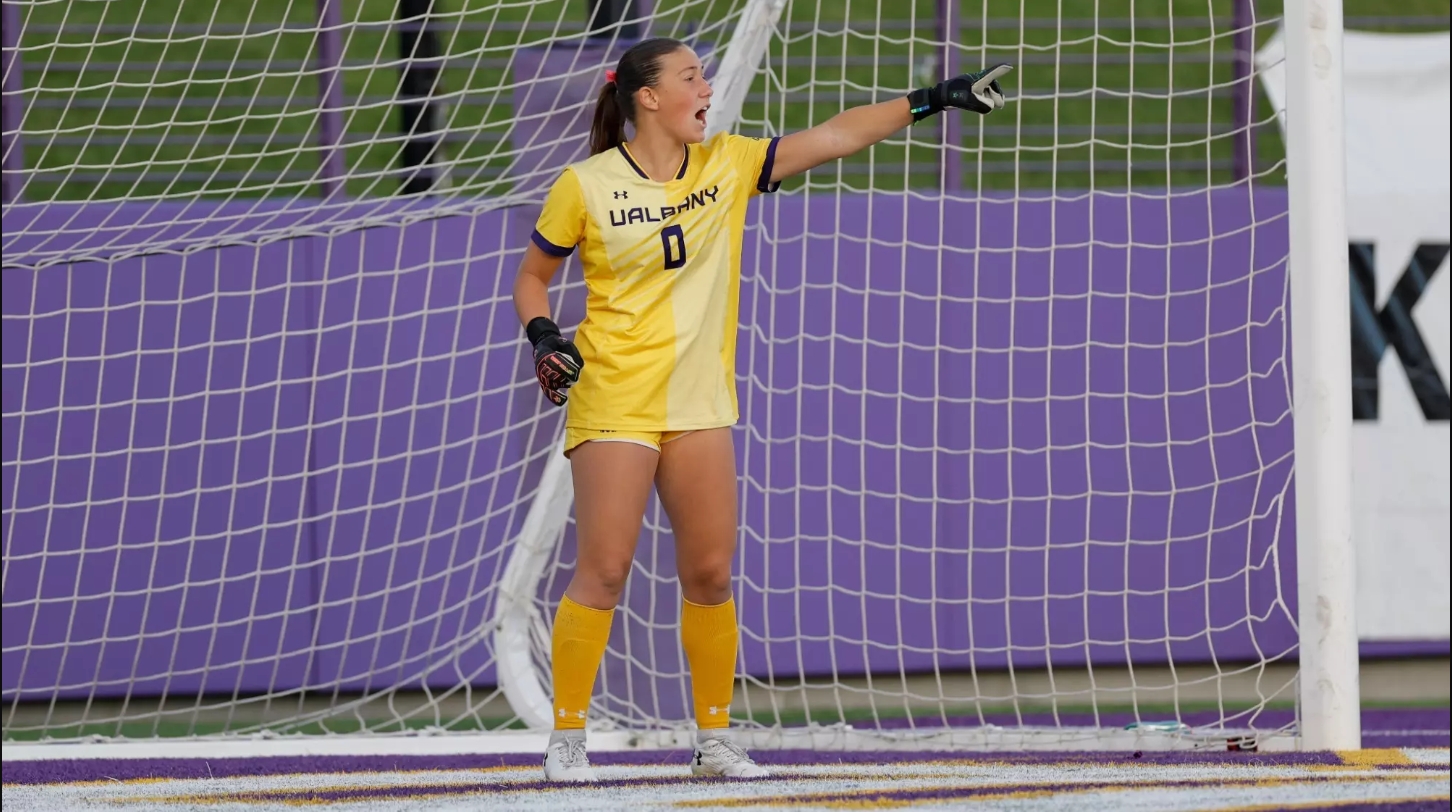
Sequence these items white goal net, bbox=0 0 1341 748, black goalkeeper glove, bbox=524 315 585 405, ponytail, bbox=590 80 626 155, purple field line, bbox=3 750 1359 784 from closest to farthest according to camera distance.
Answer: black goalkeeper glove, bbox=524 315 585 405 → ponytail, bbox=590 80 626 155 → purple field line, bbox=3 750 1359 784 → white goal net, bbox=0 0 1341 748

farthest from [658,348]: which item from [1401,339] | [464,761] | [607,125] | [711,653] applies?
[1401,339]

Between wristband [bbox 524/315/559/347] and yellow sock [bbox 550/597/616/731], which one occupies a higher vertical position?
wristband [bbox 524/315/559/347]

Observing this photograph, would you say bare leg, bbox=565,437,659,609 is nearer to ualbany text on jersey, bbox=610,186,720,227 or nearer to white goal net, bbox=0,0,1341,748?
ualbany text on jersey, bbox=610,186,720,227

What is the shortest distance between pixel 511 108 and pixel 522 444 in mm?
2952

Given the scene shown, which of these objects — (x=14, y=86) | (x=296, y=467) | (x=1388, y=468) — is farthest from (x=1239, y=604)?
(x=14, y=86)

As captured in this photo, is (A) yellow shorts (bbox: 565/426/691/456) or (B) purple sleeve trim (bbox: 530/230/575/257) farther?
(B) purple sleeve trim (bbox: 530/230/575/257)

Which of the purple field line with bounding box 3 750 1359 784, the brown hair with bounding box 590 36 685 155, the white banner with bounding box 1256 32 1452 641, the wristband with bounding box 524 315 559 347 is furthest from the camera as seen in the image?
the white banner with bounding box 1256 32 1452 641

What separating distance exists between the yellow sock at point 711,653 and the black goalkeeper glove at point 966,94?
1028mm

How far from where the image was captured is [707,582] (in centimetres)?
326

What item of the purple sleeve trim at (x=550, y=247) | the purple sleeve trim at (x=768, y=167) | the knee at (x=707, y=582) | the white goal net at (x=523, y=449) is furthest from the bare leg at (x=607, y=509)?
the white goal net at (x=523, y=449)

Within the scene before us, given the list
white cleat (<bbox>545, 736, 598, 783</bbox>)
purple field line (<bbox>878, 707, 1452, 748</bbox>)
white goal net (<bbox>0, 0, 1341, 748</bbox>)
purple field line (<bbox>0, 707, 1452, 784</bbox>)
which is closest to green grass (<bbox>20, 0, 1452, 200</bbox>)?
white goal net (<bbox>0, 0, 1341, 748</bbox>)

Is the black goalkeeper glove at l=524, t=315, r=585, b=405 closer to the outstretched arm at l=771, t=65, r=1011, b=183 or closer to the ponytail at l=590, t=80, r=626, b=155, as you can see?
the ponytail at l=590, t=80, r=626, b=155

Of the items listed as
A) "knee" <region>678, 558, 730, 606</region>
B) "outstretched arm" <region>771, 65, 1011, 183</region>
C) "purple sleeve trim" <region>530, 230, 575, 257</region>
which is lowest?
"knee" <region>678, 558, 730, 606</region>

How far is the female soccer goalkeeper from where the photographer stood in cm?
318
